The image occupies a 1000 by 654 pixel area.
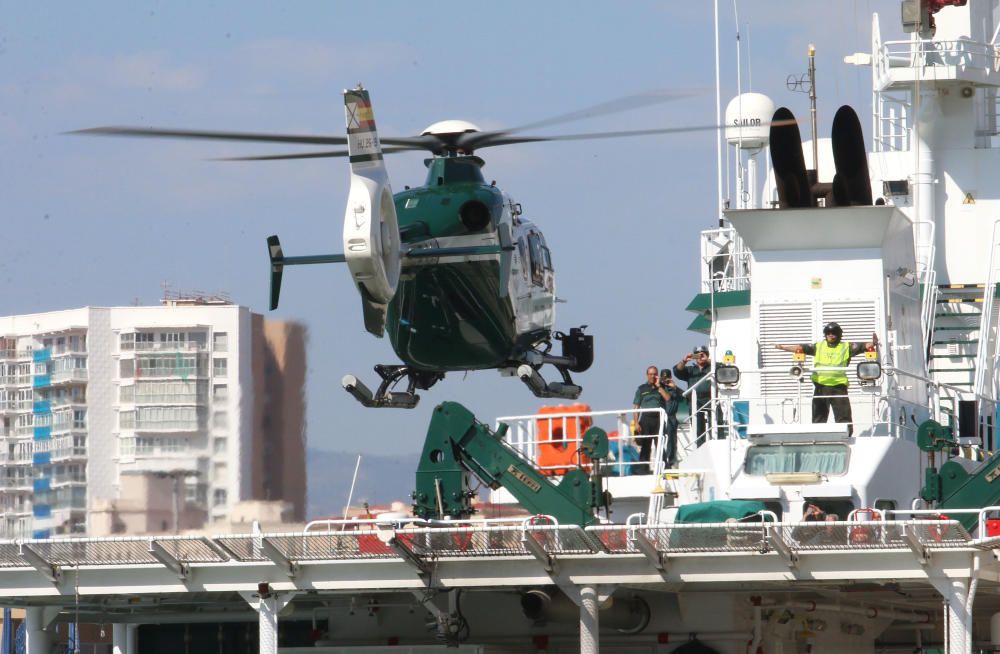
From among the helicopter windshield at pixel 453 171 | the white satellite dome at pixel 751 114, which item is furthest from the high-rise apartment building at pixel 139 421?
the white satellite dome at pixel 751 114

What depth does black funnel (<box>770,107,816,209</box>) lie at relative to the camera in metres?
26.2

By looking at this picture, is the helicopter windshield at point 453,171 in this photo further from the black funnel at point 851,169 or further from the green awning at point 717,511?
the green awning at point 717,511

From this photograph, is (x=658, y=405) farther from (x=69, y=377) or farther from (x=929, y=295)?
(x=69, y=377)

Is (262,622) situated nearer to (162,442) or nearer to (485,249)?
(162,442)

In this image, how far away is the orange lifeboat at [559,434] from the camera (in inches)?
1041

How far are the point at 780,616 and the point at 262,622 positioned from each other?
277 inches

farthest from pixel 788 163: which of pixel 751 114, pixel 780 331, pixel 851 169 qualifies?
pixel 751 114

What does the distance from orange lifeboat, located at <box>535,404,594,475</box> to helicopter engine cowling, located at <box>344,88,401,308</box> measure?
384cm

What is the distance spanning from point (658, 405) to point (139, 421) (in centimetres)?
1091

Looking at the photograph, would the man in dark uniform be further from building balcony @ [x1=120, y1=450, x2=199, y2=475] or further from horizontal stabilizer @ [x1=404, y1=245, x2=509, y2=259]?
building balcony @ [x1=120, y1=450, x2=199, y2=475]

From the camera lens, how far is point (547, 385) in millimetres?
30531

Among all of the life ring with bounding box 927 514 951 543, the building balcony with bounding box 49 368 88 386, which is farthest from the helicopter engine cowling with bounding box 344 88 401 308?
the life ring with bounding box 927 514 951 543

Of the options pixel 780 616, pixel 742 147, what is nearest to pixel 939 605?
pixel 780 616

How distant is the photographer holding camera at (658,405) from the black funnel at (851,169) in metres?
3.65
